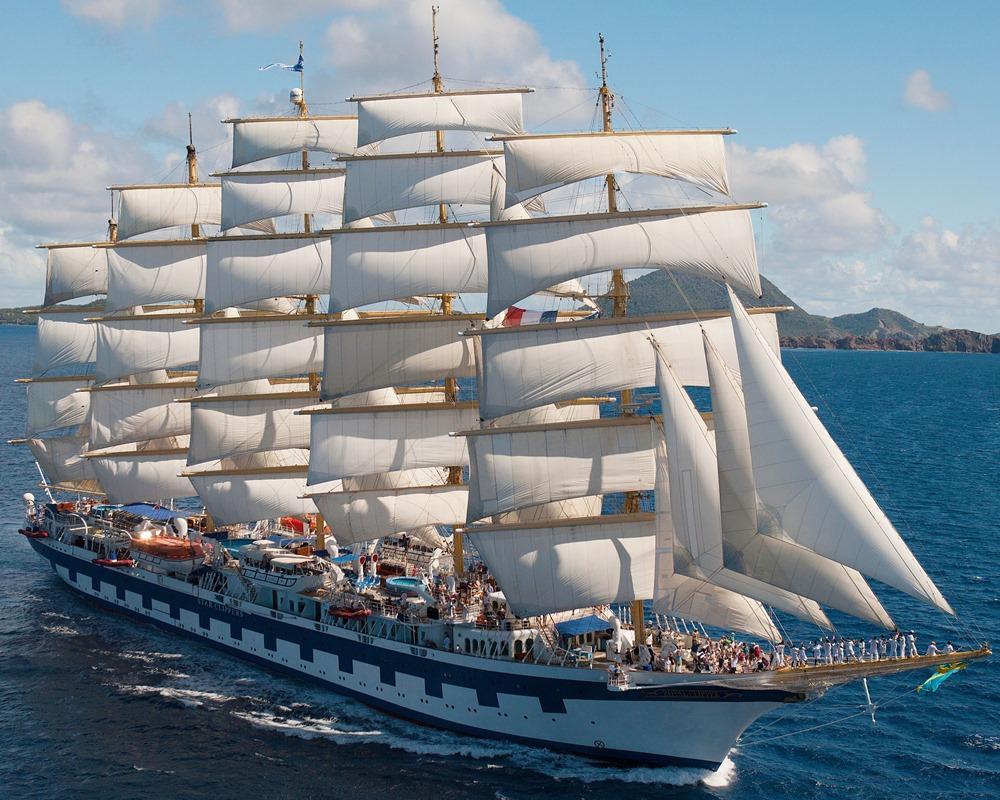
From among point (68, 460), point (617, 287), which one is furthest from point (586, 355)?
point (68, 460)

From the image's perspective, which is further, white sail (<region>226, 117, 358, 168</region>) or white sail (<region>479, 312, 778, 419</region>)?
white sail (<region>226, 117, 358, 168</region>)

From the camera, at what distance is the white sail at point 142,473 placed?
54.2m

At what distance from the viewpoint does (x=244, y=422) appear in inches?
1916

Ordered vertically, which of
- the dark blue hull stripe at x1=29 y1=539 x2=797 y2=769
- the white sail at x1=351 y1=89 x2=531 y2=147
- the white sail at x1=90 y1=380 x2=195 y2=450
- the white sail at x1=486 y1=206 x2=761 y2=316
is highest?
the white sail at x1=351 y1=89 x2=531 y2=147

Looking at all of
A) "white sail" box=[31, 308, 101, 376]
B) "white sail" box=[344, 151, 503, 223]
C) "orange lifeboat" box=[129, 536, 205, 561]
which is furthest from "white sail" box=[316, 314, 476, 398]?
"white sail" box=[31, 308, 101, 376]

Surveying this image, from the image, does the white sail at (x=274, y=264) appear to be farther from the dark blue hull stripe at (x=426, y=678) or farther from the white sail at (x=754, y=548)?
the white sail at (x=754, y=548)

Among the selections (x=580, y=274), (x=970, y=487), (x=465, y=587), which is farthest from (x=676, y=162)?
(x=970, y=487)

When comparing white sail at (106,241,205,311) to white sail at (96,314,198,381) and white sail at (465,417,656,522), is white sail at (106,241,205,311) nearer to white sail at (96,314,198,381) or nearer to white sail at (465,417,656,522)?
white sail at (96,314,198,381)

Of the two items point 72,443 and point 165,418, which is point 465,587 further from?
point 72,443

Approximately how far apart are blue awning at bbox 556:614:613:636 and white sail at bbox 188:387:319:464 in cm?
1690

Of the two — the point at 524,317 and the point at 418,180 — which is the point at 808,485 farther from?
the point at 418,180

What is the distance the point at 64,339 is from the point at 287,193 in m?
19.7

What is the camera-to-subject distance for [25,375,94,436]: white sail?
60688 millimetres

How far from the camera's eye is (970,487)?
75.9 m
